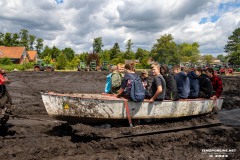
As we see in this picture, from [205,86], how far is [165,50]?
64.7 meters

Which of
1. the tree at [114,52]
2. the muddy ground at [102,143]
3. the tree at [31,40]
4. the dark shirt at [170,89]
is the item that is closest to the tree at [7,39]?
the tree at [31,40]

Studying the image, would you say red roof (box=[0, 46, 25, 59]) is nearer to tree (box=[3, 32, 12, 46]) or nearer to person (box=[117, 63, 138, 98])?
tree (box=[3, 32, 12, 46])

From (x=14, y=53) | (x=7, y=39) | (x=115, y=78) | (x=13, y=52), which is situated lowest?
(x=115, y=78)

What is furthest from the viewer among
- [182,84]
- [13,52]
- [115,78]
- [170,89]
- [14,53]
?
[13,52]

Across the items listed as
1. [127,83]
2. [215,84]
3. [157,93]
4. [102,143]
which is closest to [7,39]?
[215,84]

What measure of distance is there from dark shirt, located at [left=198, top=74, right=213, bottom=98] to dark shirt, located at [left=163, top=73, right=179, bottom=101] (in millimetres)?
1740

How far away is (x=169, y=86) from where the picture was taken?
660cm

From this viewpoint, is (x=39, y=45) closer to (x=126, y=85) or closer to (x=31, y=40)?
(x=31, y=40)

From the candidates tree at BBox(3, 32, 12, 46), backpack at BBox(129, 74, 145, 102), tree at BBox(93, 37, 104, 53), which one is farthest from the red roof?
backpack at BBox(129, 74, 145, 102)

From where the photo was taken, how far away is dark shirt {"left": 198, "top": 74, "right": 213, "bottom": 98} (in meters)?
7.77

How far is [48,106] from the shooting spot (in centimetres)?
571

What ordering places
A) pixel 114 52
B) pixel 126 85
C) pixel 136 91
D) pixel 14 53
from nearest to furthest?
pixel 136 91 → pixel 126 85 → pixel 14 53 → pixel 114 52

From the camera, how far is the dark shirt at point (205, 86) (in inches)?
306

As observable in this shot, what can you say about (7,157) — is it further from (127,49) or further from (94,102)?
(127,49)
